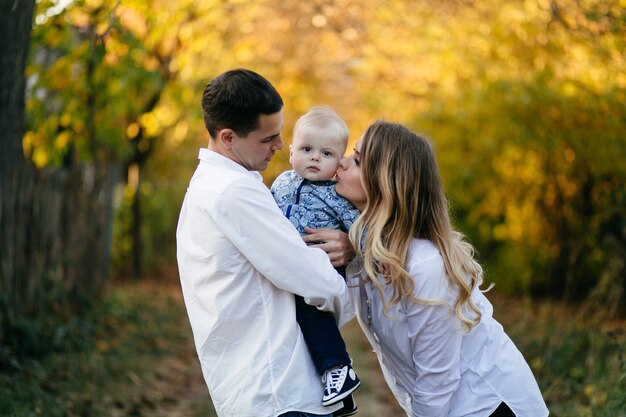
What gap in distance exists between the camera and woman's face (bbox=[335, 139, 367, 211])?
10.7 ft

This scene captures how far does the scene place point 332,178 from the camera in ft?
11.8

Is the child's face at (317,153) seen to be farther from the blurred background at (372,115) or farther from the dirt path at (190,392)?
the dirt path at (190,392)

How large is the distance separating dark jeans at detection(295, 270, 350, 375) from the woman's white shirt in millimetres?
261

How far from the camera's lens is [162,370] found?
26.7 feet

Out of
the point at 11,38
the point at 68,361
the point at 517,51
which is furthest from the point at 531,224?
the point at 11,38

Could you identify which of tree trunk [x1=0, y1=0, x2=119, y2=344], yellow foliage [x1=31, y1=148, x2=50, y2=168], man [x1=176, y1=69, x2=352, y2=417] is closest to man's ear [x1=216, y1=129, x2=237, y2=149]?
man [x1=176, y1=69, x2=352, y2=417]

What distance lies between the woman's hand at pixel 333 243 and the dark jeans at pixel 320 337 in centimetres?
25

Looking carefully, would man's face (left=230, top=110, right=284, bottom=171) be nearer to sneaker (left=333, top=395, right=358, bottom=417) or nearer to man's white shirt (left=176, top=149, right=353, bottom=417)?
man's white shirt (left=176, top=149, right=353, bottom=417)

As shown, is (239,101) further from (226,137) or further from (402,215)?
(402,215)

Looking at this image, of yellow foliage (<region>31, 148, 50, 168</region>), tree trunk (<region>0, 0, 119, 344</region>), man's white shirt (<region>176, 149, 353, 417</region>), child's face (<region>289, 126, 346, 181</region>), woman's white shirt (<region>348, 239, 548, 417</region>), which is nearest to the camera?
man's white shirt (<region>176, 149, 353, 417</region>)

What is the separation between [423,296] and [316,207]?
23.9 inches

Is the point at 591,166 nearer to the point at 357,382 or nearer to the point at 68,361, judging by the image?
the point at 68,361

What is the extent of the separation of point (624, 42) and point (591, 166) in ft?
11.9

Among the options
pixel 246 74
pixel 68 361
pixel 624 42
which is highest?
pixel 624 42
